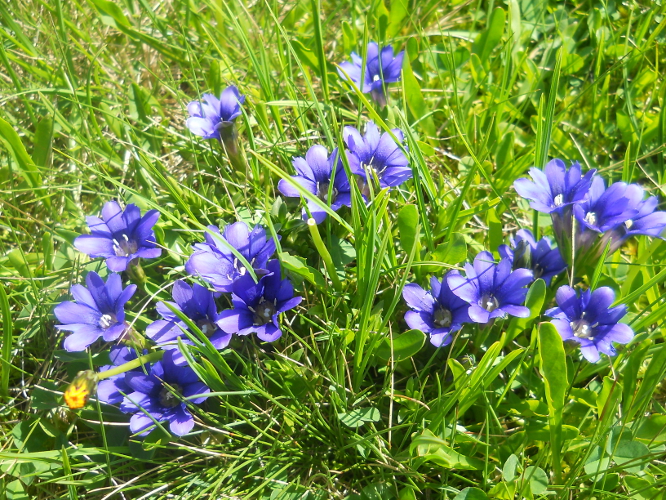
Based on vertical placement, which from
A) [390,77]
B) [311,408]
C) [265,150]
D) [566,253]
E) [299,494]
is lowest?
[299,494]

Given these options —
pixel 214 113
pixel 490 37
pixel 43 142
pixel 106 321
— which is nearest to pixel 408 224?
pixel 214 113

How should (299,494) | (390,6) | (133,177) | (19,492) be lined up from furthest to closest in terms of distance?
(390,6) < (133,177) < (19,492) < (299,494)

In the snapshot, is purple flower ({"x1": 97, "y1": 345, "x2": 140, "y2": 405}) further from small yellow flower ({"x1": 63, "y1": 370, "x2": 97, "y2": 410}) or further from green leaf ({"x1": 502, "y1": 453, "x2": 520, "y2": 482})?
green leaf ({"x1": 502, "y1": 453, "x2": 520, "y2": 482})

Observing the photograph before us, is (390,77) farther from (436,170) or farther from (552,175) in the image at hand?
(552,175)

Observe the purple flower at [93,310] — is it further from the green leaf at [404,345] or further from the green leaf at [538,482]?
the green leaf at [538,482]

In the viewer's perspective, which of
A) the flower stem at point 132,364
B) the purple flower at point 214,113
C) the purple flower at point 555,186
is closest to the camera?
the flower stem at point 132,364

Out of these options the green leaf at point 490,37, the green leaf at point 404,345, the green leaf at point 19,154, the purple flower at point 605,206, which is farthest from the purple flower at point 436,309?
the green leaf at point 19,154

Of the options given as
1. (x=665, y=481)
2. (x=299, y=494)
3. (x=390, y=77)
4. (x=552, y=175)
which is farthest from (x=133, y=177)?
(x=665, y=481)
